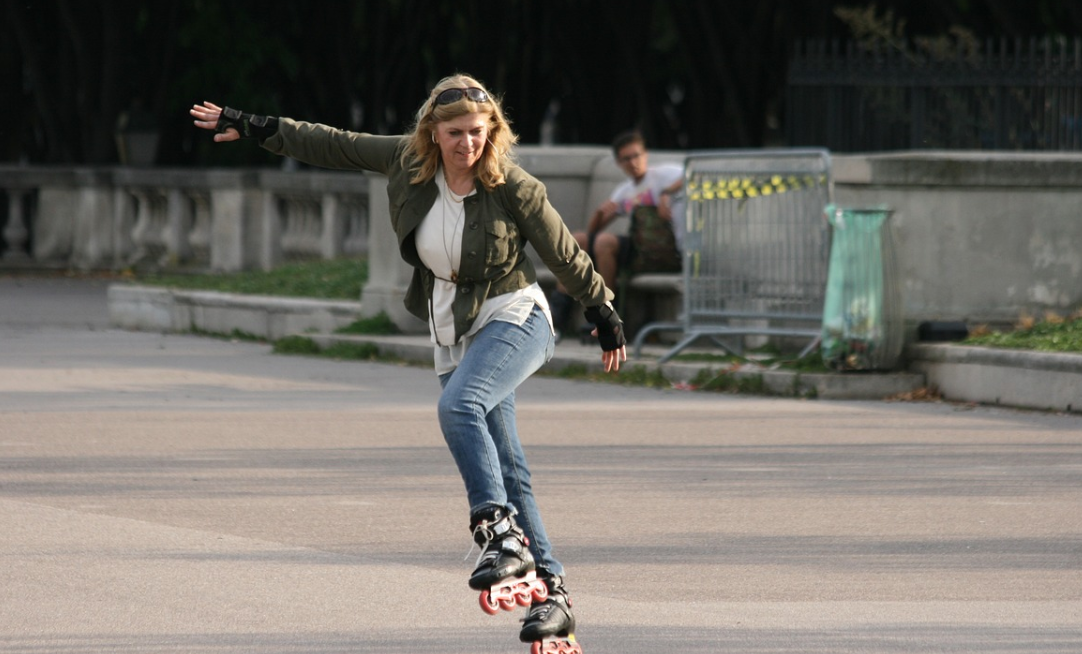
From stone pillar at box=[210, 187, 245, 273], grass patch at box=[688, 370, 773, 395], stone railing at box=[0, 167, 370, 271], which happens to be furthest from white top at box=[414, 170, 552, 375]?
stone pillar at box=[210, 187, 245, 273]

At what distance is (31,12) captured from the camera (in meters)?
27.4

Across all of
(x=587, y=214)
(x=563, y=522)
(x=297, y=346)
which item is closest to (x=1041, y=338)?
(x=587, y=214)

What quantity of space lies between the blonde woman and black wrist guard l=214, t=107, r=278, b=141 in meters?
0.33

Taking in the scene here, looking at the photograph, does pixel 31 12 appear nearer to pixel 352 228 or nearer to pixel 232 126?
pixel 352 228

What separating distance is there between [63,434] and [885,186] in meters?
5.23

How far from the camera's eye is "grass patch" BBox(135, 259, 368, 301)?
16.0 m

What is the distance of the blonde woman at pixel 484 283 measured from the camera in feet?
17.3

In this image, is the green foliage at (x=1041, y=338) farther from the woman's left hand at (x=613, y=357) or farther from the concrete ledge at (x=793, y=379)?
the woman's left hand at (x=613, y=357)

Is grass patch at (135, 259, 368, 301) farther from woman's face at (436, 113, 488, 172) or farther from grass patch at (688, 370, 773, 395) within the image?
woman's face at (436, 113, 488, 172)

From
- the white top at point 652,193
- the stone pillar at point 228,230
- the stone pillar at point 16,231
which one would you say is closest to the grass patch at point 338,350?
the white top at point 652,193

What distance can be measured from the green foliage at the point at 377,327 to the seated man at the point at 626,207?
57.6 inches

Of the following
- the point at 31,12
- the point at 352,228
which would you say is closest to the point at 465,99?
the point at 352,228

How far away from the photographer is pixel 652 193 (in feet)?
44.5

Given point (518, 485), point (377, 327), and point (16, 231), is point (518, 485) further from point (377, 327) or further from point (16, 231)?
point (16, 231)
